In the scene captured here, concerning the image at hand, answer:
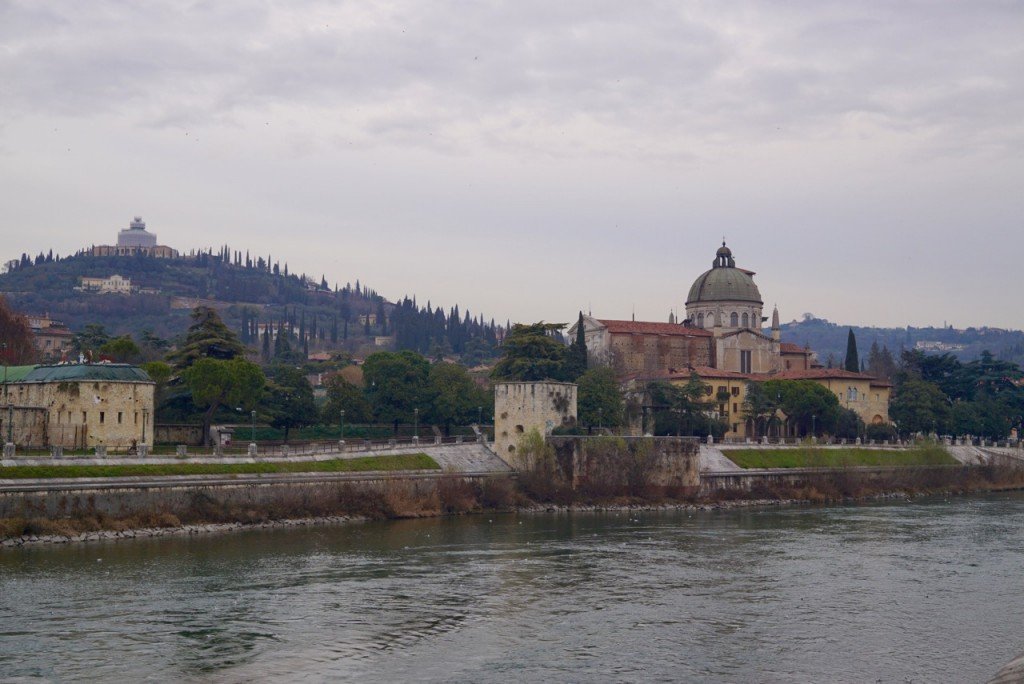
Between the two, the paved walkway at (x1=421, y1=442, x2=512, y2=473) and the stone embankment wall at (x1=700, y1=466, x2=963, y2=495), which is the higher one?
the paved walkway at (x1=421, y1=442, x2=512, y2=473)

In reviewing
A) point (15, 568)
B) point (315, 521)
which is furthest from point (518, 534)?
point (15, 568)

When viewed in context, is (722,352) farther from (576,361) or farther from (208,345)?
(208,345)

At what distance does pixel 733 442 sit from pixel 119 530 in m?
48.8

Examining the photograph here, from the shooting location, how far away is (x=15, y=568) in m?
41.7

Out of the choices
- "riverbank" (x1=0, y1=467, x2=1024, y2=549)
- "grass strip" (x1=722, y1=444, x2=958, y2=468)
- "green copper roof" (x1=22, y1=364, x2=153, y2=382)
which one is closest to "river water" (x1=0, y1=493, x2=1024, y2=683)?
"riverbank" (x1=0, y1=467, x2=1024, y2=549)

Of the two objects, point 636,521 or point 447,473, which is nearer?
point 636,521

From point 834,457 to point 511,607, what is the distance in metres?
55.6

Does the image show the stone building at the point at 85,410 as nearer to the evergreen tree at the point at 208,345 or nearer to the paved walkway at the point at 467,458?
the evergreen tree at the point at 208,345

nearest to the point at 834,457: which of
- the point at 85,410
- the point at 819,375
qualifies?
the point at 819,375

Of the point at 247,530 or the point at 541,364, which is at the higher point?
the point at 541,364

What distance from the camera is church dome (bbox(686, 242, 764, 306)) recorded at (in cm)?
12531

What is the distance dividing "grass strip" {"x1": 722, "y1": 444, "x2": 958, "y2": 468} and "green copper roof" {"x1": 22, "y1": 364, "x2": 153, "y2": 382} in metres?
40.4

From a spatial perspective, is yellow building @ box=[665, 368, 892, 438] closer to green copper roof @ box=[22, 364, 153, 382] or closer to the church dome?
the church dome

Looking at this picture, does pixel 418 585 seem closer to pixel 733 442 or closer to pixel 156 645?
pixel 156 645
